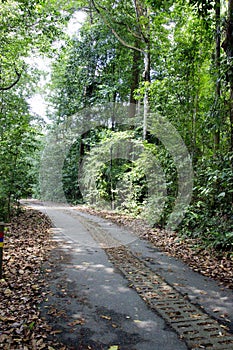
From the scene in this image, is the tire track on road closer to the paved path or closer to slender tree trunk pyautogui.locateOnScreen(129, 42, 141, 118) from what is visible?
the paved path

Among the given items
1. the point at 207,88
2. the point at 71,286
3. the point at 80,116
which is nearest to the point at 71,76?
the point at 80,116

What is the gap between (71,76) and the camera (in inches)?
1014

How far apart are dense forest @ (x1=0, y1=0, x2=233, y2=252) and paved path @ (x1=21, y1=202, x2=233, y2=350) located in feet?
7.48

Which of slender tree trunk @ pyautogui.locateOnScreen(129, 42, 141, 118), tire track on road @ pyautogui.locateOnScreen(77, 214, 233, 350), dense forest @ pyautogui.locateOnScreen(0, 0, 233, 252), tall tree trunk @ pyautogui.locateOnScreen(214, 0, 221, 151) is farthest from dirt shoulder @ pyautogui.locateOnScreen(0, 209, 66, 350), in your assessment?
slender tree trunk @ pyautogui.locateOnScreen(129, 42, 141, 118)

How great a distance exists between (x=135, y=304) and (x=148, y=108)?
1247 centimetres

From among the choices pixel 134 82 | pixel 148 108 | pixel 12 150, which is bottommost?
pixel 12 150

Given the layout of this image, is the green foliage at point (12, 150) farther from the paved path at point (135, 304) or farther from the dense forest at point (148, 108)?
the paved path at point (135, 304)

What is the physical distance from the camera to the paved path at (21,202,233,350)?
351 centimetres

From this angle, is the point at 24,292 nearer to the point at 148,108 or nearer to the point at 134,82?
the point at 148,108

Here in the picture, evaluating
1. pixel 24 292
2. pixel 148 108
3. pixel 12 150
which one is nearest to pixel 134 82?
pixel 148 108

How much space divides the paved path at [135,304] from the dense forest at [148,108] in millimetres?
2280

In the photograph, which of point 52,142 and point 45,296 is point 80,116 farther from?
point 45,296

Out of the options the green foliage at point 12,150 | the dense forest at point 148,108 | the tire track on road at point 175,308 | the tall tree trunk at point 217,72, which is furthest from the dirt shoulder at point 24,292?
the tall tree trunk at point 217,72

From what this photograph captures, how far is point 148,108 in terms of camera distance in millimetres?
15633
